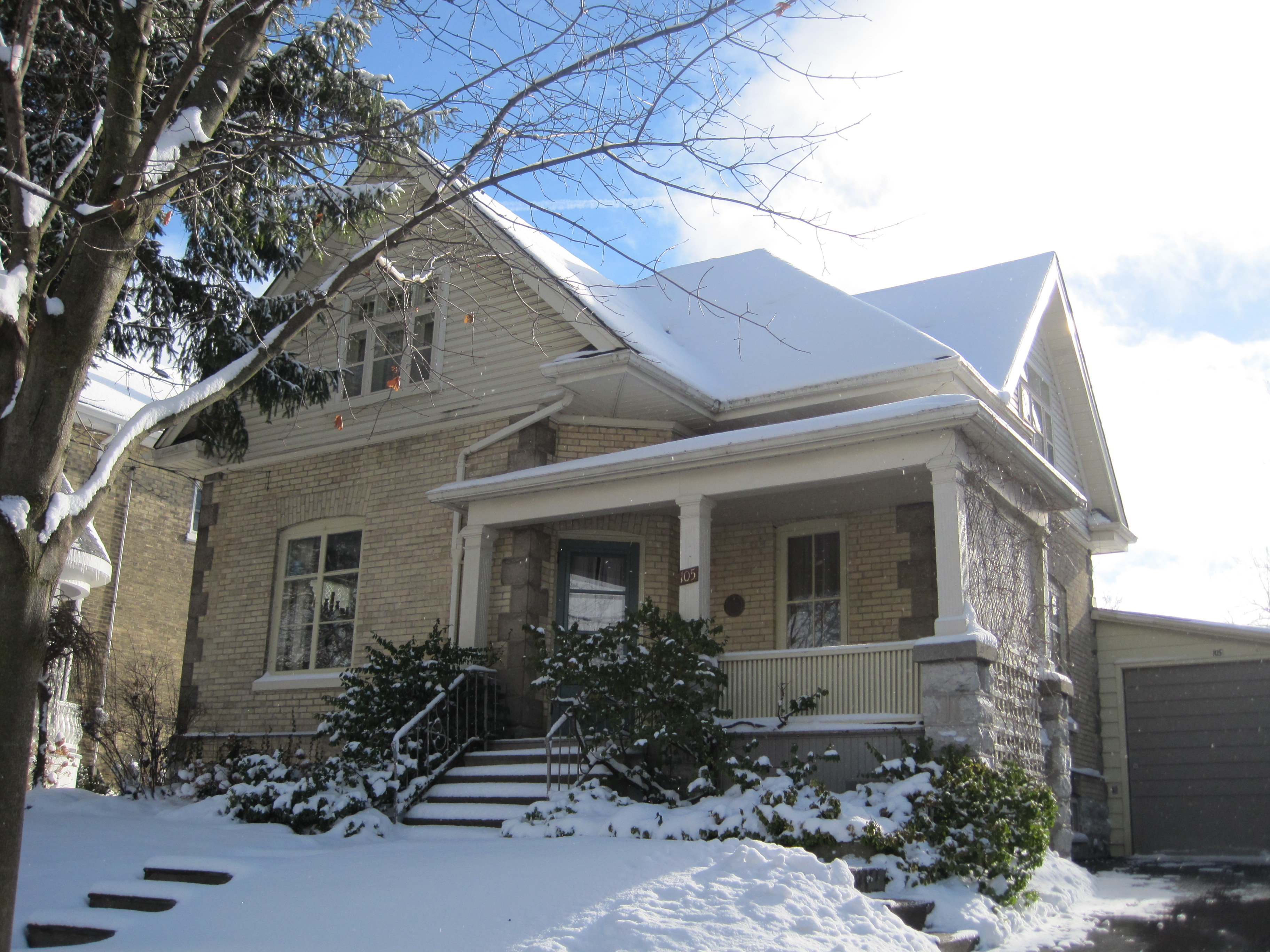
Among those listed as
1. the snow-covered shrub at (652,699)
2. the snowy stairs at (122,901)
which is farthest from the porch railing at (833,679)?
the snowy stairs at (122,901)

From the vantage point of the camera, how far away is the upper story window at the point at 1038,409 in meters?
14.0

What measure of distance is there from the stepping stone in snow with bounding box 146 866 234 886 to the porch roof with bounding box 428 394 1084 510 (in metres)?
4.54

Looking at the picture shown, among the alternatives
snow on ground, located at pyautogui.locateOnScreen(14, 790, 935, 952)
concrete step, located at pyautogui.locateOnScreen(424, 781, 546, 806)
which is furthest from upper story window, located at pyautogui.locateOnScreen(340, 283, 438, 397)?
snow on ground, located at pyautogui.locateOnScreen(14, 790, 935, 952)

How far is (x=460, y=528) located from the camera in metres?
11.6

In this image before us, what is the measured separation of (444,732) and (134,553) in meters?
14.2

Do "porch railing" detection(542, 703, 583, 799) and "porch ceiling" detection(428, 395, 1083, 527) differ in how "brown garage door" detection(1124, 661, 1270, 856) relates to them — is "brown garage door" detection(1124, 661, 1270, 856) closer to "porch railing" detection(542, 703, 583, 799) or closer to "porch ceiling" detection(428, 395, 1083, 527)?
"porch ceiling" detection(428, 395, 1083, 527)

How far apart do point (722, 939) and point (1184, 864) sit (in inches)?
321

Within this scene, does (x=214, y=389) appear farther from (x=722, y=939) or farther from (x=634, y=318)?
(x=634, y=318)

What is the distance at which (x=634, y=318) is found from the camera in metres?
13.1

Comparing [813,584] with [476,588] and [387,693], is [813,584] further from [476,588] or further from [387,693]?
[387,693]

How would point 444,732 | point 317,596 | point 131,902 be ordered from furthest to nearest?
point 317,596 < point 444,732 < point 131,902

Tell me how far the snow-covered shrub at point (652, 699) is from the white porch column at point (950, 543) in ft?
5.81

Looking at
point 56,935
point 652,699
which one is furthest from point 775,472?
point 56,935

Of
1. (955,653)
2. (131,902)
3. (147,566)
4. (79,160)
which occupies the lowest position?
(131,902)
